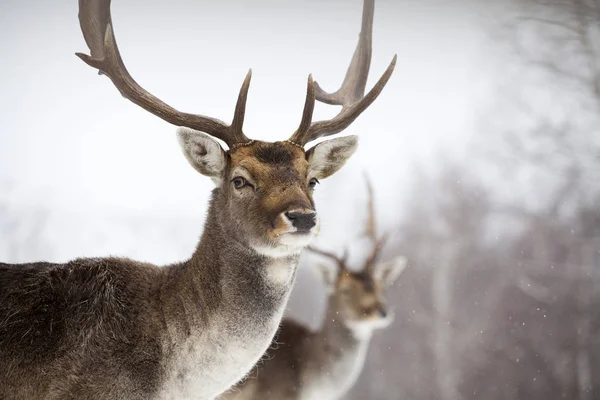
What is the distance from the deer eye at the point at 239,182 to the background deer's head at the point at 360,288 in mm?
2456

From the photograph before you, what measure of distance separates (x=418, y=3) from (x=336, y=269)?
474 cm

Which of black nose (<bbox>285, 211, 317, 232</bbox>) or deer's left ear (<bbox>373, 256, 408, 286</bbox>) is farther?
deer's left ear (<bbox>373, 256, 408, 286</bbox>)

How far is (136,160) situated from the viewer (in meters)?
8.18

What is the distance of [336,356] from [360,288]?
635 mm

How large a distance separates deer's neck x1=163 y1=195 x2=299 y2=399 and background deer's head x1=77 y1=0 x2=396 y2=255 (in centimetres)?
9

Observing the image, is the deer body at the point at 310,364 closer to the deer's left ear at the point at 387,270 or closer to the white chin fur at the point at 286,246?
the deer's left ear at the point at 387,270

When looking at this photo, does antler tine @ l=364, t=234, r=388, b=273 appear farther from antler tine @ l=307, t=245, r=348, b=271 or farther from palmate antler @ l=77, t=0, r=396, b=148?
palmate antler @ l=77, t=0, r=396, b=148

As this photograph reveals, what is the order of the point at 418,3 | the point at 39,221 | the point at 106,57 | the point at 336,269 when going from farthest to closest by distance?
the point at 418,3 < the point at 39,221 < the point at 336,269 < the point at 106,57

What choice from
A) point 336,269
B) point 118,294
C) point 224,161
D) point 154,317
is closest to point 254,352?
point 154,317

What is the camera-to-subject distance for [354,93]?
371 cm

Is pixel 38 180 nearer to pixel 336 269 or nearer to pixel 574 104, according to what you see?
pixel 336 269

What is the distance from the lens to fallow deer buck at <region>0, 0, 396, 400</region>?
2428mm

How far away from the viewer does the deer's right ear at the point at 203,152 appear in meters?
2.77

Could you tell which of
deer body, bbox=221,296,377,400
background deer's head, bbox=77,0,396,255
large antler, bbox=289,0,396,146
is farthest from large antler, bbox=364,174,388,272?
background deer's head, bbox=77,0,396,255
